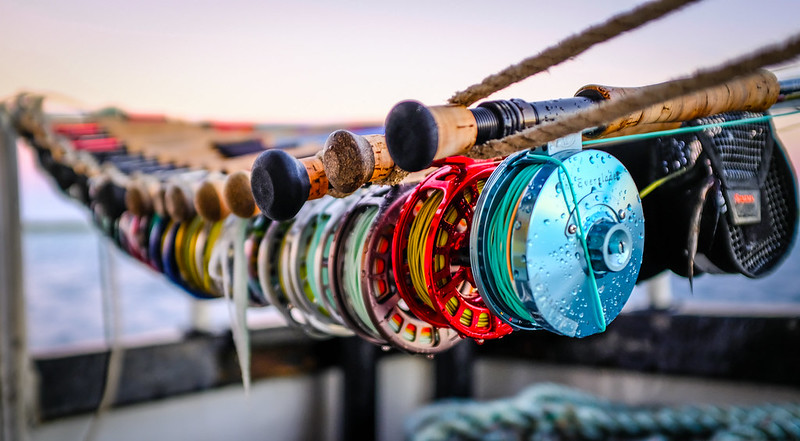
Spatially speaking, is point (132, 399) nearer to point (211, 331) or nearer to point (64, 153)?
point (211, 331)

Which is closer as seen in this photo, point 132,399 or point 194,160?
point 194,160

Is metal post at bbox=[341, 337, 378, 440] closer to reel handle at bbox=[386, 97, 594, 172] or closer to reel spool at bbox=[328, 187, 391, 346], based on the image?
reel spool at bbox=[328, 187, 391, 346]

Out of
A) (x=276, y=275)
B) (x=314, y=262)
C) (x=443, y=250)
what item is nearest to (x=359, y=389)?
(x=276, y=275)

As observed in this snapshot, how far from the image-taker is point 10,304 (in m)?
1.76

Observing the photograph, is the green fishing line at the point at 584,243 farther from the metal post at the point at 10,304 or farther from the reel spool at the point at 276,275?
the metal post at the point at 10,304

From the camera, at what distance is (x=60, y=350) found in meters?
2.33

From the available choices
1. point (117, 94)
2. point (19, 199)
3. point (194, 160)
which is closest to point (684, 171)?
point (194, 160)

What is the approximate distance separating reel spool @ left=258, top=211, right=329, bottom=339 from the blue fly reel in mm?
487

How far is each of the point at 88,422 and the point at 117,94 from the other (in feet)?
5.07

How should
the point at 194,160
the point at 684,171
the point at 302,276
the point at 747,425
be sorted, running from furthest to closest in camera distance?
the point at 747,425 → the point at 194,160 → the point at 302,276 → the point at 684,171

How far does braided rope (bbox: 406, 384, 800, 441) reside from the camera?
2.16m

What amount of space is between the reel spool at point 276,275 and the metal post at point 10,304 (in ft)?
3.46

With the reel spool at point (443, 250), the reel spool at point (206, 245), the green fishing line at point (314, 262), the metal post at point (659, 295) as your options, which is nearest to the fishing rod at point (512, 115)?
the reel spool at point (443, 250)

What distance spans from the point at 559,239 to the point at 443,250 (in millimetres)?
155
